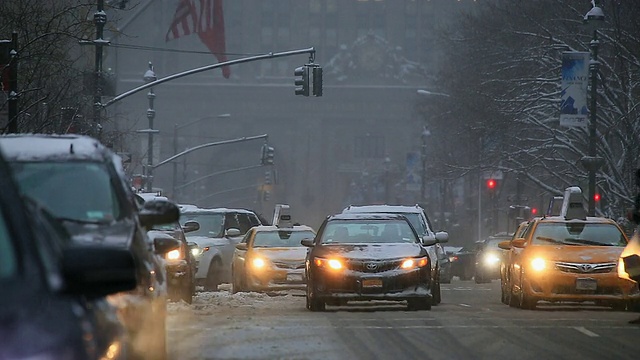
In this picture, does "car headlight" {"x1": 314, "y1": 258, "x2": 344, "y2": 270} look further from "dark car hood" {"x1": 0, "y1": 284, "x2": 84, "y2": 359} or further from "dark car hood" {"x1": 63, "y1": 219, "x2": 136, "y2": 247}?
"dark car hood" {"x1": 0, "y1": 284, "x2": 84, "y2": 359}

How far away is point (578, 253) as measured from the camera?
77.0 feet

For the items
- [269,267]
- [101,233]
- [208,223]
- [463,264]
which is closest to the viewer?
[101,233]

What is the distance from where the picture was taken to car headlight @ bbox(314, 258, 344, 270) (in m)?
22.5

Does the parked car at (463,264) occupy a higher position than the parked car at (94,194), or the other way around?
the parked car at (94,194)

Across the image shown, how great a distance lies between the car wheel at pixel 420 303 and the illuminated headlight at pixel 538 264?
1.70m

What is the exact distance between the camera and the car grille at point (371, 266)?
73.4ft

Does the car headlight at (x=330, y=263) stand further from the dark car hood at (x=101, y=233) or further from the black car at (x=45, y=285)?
the black car at (x=45, y=285)

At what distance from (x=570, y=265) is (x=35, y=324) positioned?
18872 millimetres

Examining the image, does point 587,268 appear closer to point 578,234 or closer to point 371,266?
point 578,234

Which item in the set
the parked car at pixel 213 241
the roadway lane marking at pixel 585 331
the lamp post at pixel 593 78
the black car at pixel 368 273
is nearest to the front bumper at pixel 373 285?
the black car at pixel 368 273

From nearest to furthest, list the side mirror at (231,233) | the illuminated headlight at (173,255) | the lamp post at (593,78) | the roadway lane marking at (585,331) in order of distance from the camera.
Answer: the roadway lane marking at (585,331)
the illuminated headlight at (173,255)
the side mirror at (231,233)
the lamp post at (593,78)

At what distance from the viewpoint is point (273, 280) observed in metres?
29.6

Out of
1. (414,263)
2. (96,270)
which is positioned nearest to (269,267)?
(414,263)

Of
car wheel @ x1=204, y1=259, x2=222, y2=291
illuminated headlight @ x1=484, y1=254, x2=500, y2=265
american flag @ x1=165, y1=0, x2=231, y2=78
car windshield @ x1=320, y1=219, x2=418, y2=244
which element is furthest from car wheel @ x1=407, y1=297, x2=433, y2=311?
american flag @ x1=165, y1=0, x2=231, y2=78
